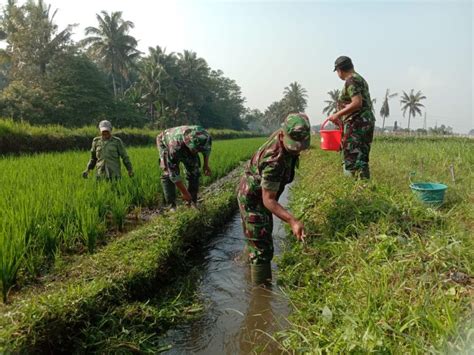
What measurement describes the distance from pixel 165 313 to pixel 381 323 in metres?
1.43

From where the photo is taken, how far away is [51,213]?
3.06 meters

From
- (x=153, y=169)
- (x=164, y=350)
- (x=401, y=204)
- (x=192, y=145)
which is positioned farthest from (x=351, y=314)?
(x=153, y=169)

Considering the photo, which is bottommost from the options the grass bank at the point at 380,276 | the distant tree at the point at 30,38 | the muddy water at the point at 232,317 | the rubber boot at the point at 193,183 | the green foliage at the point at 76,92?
the muddy water at the point at 232,317

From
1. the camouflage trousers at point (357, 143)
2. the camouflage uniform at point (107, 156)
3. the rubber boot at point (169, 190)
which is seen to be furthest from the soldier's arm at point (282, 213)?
the camouflage uniform at point (107, 156)

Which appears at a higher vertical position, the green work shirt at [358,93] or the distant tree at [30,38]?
the distant tree at [30,38]

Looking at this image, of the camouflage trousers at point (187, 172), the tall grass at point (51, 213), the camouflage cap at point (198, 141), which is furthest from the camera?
the camouflage trousers at point (187, 172)

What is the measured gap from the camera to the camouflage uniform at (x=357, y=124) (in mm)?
3291

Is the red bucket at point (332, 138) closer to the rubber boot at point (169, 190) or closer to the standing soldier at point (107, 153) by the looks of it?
the rubber boot at point (169, 190)

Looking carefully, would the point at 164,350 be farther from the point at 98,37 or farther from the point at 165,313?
the point at 98,37

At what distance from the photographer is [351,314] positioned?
1718mm

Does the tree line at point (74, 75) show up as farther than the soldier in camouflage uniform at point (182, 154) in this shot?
Yes

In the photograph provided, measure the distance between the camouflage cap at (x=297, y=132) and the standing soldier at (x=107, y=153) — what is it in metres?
3.01

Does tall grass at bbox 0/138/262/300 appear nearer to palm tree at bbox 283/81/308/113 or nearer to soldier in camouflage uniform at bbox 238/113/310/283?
soldier in camouflage uniform at bbox 238/113/310/283

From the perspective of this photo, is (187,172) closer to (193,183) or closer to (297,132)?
(193,183)
